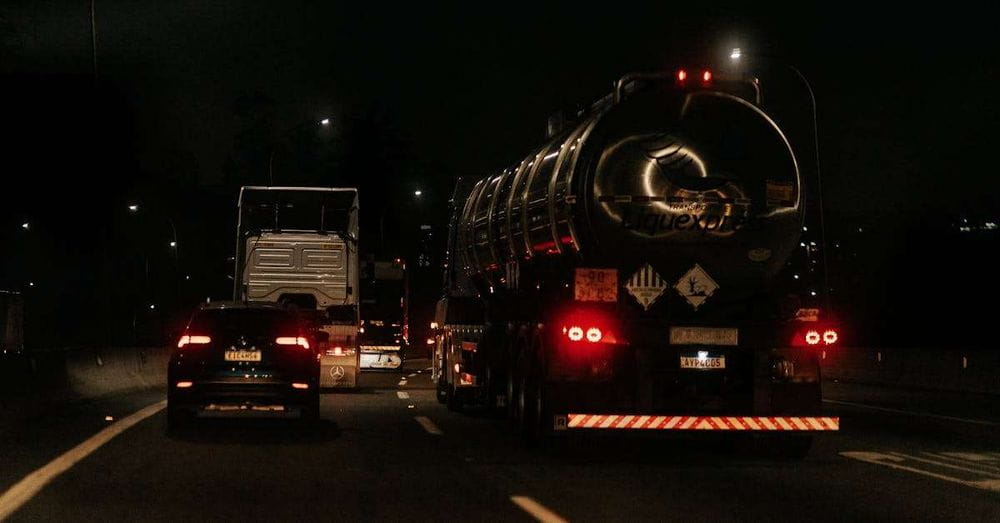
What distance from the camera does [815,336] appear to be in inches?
617

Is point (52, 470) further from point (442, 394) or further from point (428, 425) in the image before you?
point (442, 394)

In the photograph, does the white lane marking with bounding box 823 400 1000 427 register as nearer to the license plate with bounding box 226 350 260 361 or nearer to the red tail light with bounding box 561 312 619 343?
the red tail light with bounding box 561 312 619 343

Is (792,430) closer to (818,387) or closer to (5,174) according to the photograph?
(818,387)

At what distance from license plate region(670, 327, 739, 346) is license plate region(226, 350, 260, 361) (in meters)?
5.28

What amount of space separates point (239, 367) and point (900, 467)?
7674 mm

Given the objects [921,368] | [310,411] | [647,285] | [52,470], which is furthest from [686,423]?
[921,368]

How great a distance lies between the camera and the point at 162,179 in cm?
11725

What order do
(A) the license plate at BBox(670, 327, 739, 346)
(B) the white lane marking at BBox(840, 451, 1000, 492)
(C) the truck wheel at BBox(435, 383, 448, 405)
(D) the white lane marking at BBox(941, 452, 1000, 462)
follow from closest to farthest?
1. (B) the white lane marking at BBox(840, 451, 1000, 492)
2. (A) the license plate at BBox(670, 327, 739, 346)
3. (D) the white lane marking at BBox(941, 452, 1000, 462)
4. (C) the truck wheel at BBox(435, 383, 448, 405)

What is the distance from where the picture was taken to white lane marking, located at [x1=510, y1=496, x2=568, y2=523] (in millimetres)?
10625

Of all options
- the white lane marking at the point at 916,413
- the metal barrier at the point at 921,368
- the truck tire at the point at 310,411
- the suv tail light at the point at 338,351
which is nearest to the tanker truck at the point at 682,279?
the truck tire at the point at 310,411

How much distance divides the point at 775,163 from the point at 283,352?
6.27m

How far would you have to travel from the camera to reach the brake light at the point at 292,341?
1825 centimetres

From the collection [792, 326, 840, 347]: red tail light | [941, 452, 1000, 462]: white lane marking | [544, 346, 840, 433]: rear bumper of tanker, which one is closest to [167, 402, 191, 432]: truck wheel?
[544, 346, 840, 433]: rear bumper of tanker

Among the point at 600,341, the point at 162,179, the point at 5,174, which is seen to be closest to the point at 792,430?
the point at 600,341
